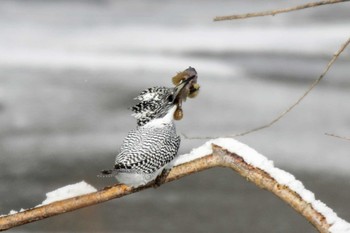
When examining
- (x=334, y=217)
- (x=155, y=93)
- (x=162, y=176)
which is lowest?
(x=334, y=217)

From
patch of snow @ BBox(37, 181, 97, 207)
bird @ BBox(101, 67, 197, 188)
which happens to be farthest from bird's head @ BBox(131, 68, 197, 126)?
patch of snow @ BBox(37, 181, 97, 207)

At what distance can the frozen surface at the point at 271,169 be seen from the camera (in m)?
0.81

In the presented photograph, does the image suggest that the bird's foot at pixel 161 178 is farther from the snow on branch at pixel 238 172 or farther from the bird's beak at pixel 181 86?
the bird's beak at pixel 181 86

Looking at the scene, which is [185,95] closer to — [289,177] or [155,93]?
[155,93]

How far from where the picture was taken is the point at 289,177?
33.2 inches

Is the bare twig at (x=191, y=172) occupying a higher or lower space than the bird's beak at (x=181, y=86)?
lower

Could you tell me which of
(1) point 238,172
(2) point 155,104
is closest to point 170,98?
(2) point 155,104

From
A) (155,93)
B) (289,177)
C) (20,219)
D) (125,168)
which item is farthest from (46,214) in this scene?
(289,177)

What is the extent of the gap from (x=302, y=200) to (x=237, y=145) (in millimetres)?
130

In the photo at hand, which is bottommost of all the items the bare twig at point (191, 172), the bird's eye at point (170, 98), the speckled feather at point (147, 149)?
the bare twig at point (191, 172)

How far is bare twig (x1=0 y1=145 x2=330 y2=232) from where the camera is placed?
84 cm

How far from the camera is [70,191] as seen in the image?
905 millimetres

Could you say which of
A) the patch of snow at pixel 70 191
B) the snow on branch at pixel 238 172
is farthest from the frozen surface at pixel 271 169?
the patch of snow at pixel 70 191

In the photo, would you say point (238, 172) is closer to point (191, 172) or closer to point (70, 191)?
point (191, 172)
